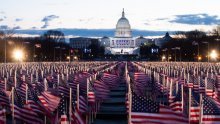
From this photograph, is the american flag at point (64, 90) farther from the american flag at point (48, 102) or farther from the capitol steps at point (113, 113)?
the american flag at point (48, 102)

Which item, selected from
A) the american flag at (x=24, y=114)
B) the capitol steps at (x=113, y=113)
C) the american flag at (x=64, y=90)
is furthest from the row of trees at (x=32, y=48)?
the american flag at (x=24, y=114)

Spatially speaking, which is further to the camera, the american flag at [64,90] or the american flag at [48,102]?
the american flag at [64,90]

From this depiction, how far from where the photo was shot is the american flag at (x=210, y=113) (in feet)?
49.0

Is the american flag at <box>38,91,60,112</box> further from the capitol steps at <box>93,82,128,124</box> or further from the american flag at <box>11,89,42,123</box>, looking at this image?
the capitol steps at <box>93,82,128,124</box>

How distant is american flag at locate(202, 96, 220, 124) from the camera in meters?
14.9

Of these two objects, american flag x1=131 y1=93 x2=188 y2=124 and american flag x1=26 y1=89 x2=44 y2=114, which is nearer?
american flag x1=131 y1=93 x2=188 y2=124

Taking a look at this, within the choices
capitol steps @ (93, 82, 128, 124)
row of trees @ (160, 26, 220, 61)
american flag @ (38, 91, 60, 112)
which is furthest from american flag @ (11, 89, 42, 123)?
row of trees @ (160, 26, 220, 61)

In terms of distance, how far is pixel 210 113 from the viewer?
15195 mm

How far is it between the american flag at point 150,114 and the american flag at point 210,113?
0.52m

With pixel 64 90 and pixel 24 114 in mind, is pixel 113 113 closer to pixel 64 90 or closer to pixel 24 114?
pixel 64 90

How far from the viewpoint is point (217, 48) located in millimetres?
117875

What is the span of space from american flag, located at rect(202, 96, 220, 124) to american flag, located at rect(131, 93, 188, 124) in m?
0.52

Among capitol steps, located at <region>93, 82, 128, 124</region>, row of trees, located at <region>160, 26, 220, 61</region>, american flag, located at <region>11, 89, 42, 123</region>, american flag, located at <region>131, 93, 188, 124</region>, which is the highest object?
row of trees, located at <region>160, 26, 220, 61</region>

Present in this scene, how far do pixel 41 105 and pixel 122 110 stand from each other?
13.8 meters
